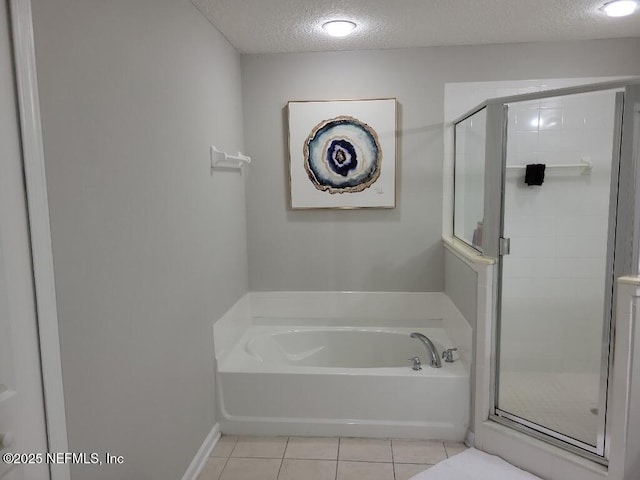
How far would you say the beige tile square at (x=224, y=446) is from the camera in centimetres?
249

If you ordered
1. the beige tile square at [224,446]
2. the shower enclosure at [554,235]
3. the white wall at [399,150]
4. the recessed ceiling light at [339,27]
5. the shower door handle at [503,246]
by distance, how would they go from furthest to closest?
1. the white wall at [399,150]
2. the recessed ceiling light at [339,27]
3. the beige tile square at [224,446]
4. the shower door handle at [503,246]
5. the shower enclosure at [554,235]

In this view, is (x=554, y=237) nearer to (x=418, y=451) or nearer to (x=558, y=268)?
(x=558, y=268)

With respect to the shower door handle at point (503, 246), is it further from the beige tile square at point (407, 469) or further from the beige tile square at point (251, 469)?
the beige tile square at point (251, 469)

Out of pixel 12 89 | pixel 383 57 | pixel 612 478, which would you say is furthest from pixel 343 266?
pixel 12 89

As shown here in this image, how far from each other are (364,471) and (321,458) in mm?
247

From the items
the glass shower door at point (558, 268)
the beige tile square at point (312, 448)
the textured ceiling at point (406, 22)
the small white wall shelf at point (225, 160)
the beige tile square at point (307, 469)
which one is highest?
the textured ceiling at point (406, 22)

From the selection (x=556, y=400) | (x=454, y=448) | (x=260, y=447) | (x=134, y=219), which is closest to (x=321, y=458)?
(x=260, y=447)

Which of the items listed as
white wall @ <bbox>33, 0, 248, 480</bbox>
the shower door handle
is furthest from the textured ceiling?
the shower door handle

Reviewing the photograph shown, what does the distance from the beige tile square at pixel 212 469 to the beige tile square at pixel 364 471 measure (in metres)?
0.60

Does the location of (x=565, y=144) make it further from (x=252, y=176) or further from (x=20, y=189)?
(x=20, y=189)

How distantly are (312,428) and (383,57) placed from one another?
243 centimetres

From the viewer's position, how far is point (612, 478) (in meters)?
1.95

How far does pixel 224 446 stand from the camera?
2.57 meters

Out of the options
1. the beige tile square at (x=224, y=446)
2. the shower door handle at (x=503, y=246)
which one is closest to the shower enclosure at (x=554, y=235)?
the shower door handle at (x=503, y=246)
